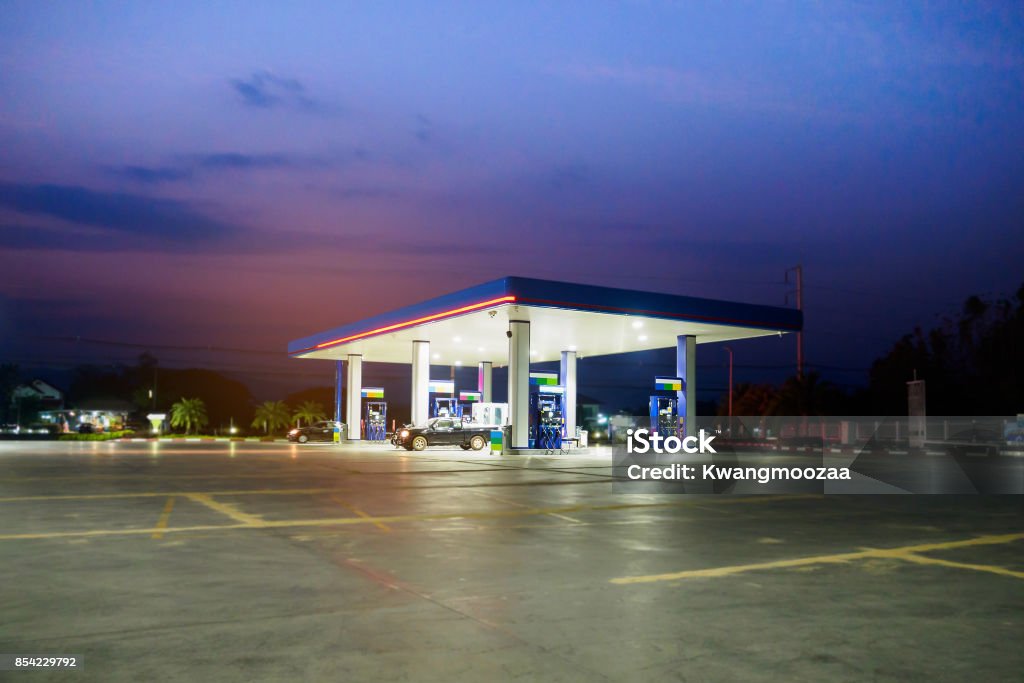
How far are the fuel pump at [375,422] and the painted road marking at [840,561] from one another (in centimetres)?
4283

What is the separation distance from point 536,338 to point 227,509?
99.1 ft

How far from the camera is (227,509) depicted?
1457 cm

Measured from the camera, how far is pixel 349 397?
52531mm

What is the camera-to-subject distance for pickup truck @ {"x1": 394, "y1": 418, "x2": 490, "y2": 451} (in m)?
39.2

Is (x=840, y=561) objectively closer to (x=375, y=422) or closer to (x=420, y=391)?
(x=420, y=391)

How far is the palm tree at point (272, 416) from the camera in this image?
85500mm

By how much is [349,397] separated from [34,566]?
144ft

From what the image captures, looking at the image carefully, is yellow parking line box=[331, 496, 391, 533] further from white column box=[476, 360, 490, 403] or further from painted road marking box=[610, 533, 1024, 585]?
white column box=[476, 360, 490, 403]

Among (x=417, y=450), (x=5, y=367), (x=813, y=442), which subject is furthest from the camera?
(x=5, y=367)

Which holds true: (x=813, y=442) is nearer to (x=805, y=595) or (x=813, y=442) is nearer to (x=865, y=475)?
(x=865, y=475)

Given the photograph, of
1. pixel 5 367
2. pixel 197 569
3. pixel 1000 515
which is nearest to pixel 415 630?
pixel 197 569

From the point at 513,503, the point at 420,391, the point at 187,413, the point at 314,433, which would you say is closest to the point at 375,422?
the point at 314,433

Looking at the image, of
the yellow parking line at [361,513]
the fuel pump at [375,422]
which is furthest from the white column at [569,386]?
the yellow parking line at [361,513]

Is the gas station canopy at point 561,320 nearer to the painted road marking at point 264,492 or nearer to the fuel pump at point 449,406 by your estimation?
the fuel pump at point 449,406
